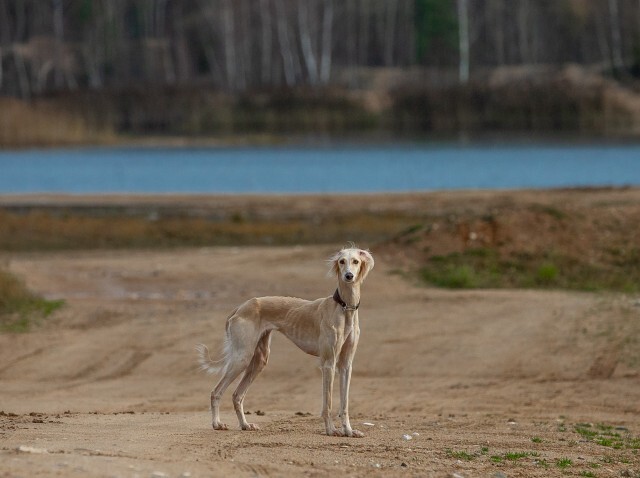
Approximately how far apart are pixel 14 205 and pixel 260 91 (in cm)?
4090

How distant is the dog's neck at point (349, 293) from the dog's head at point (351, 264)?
2.0 inches

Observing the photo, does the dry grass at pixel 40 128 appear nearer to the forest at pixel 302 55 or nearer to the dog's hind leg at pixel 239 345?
the forest at pixel 302 55

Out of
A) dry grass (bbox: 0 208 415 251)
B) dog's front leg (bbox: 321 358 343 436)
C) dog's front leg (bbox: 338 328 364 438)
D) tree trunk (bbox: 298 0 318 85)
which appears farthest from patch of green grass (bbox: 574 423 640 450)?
tree trunk (bbox: 298 0 318 85)

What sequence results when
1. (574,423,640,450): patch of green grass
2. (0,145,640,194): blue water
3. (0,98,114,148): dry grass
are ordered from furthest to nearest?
(0,98,114,148): dry grass < (0,145,640,194): blue water < (574,423,640,450): patch of green grass

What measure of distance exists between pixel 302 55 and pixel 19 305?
6769cm

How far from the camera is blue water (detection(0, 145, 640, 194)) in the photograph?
42875mm

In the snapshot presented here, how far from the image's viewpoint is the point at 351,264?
11.0 meters

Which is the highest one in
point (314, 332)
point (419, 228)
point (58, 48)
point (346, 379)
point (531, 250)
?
point (58, 48)

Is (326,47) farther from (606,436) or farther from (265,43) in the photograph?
(606,436)

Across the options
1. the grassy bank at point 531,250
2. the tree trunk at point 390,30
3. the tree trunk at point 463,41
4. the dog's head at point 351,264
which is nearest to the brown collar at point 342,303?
the dog's head at point 351,264

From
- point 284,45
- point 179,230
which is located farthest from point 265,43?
point 179,230

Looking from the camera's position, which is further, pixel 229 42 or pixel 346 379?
pixel 229 42

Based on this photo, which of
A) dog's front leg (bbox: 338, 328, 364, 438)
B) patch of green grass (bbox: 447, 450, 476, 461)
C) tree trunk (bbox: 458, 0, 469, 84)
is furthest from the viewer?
tree trunk (bbox: 458, 0, 469, 84)

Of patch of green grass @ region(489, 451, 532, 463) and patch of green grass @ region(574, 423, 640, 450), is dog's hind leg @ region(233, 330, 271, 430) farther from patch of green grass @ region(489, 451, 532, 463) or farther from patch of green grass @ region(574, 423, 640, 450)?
patch of green grass @ region(574, 423, 640, 450)
